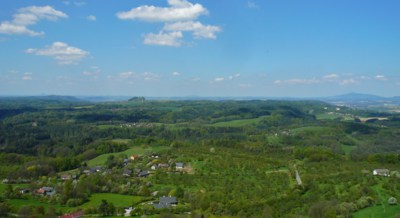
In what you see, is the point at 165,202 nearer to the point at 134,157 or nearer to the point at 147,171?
the point at 147,171

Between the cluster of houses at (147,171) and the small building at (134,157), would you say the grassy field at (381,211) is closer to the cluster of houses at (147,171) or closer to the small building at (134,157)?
the cluster of houses at (147,171)

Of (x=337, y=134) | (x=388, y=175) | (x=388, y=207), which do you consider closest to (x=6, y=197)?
(x=388, y=207)

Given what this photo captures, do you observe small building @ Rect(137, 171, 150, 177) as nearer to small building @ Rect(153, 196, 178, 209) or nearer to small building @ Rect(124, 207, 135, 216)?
small building @ Rect(153, 196, 178, 209)

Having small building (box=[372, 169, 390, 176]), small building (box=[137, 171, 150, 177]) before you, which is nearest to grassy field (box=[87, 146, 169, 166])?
small building (box=[137, 171, 150, 177])

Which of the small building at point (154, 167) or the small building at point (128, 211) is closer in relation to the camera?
the small building at point (128, 211)

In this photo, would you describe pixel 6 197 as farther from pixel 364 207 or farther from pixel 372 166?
pixel 372 166

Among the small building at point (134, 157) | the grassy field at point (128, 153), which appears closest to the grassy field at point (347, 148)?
the grassy field at point (128, 153)

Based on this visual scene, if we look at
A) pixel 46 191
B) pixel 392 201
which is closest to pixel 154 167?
pixel 46 191
